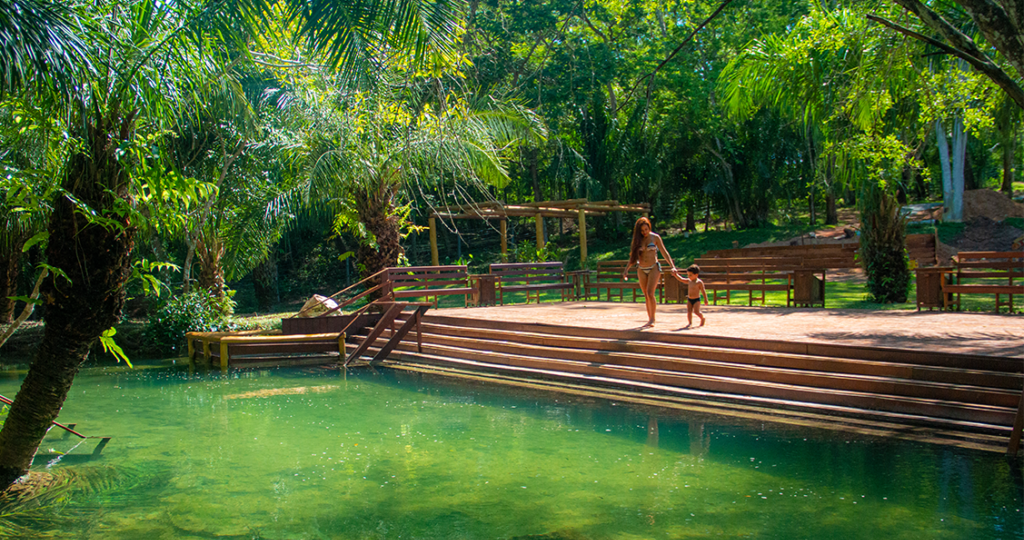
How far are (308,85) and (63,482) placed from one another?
10.2 m

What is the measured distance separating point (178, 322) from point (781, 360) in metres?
13.1

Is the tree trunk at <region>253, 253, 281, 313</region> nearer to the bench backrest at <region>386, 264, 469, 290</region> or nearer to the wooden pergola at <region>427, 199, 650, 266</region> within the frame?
the wooden pergola at <region>427, 199, 650, 266</region>

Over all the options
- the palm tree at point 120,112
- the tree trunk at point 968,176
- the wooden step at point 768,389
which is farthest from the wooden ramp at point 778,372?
the tree trunk at point 968,176

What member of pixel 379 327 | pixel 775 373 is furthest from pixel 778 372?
pixel 379 327

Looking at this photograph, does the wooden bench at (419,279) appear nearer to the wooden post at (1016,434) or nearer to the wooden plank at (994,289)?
the wooden plank at (994,289)

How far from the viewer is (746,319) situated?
37.7 feet

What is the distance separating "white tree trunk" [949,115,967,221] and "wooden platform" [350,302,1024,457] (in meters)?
16.5

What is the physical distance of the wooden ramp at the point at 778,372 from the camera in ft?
22.3

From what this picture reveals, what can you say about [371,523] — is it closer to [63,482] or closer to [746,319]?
[63,482]

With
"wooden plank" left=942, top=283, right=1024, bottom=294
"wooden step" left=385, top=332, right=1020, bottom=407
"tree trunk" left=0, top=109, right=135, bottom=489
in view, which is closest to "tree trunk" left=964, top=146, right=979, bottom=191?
"wooden plank" left=942, top=283, right=1024, bottom=294

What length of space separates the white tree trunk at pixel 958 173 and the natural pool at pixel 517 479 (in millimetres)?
21928

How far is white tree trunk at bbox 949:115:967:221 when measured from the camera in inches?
966

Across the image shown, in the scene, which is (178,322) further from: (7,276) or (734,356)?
(734,356)

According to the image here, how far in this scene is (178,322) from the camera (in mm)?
15977
